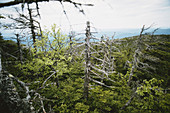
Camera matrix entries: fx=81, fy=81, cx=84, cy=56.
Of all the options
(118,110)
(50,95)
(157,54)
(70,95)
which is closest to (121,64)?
(157,54)

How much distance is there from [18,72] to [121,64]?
1703cm

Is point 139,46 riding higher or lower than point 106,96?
higher

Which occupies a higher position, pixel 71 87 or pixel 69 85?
pixel 71 87

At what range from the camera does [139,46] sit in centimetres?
984

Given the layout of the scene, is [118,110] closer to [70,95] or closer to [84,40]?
[70,95]

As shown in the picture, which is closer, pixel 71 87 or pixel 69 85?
pixel 71 87

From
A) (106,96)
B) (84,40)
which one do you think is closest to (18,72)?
(84,40)

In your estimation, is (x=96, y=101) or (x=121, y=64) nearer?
(x=96, y=101)

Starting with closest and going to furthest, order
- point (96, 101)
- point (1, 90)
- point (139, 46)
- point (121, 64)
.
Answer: point (1, 90), point (96, 101), point (139, 46), point (121, 64)

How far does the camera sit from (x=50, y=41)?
8211 mm

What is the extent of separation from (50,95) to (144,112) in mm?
8577

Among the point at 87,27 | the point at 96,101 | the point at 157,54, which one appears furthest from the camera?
the point at 157,54

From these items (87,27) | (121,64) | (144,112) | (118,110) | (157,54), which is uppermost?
(87,27)

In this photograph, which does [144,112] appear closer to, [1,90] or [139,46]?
[139,46]
